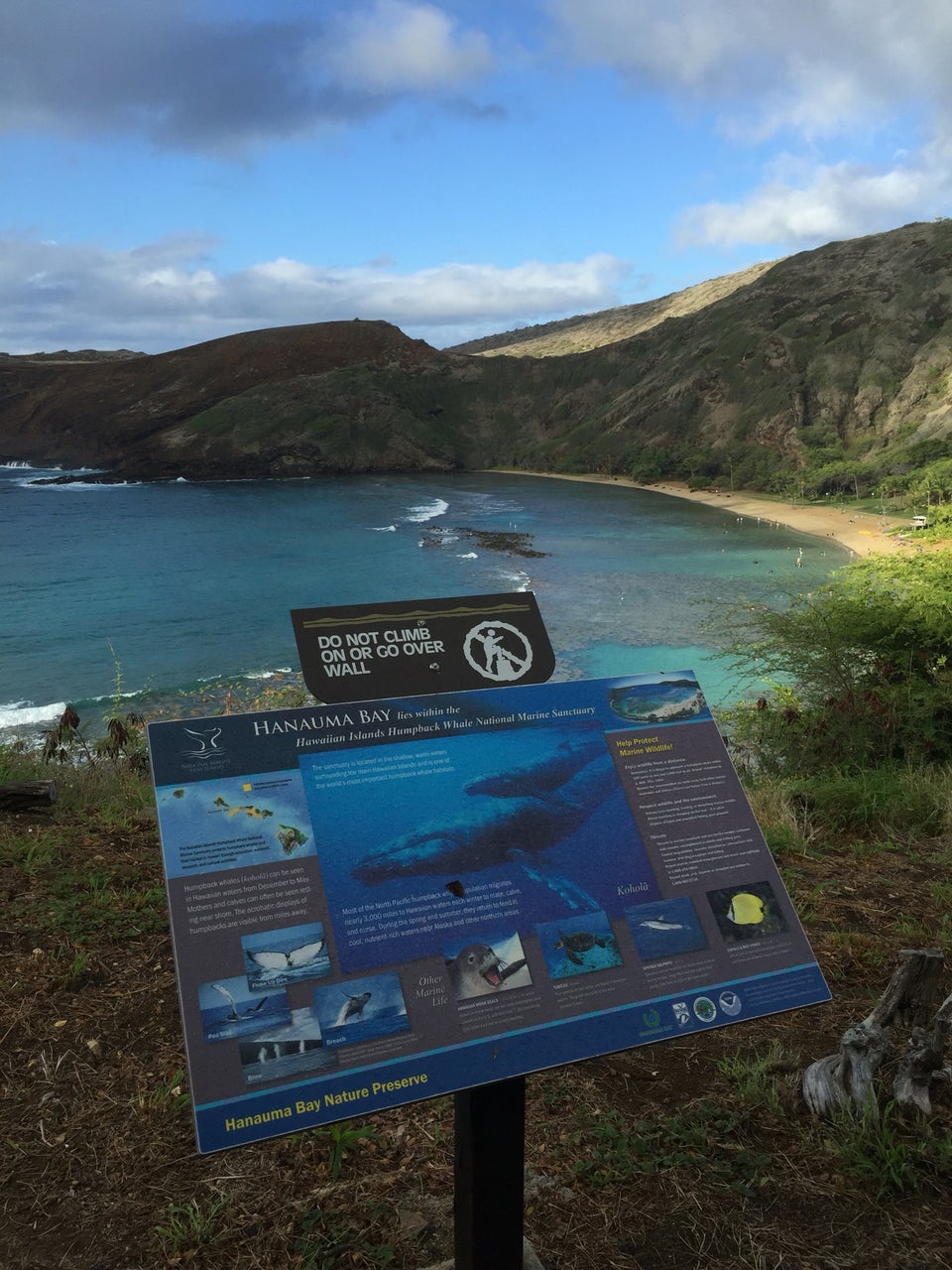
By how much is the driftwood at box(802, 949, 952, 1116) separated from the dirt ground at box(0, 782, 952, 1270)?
0.10 m

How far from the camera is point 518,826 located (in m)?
2.45

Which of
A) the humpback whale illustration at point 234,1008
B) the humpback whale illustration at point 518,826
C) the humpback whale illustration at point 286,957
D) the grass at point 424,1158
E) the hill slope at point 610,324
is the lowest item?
the grass at point 424,1158

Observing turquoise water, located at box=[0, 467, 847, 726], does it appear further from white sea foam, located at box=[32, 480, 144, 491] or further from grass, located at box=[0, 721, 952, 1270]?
grass, located at box=[0, 721, 952, 1270]

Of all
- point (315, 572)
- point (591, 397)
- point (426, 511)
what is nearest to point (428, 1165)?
point (315, 572)

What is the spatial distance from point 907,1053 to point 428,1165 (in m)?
1.57

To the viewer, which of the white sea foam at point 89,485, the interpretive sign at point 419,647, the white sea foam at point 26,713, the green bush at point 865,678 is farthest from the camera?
the white sea foam at point 89,485

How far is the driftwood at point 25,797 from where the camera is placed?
5.94 m

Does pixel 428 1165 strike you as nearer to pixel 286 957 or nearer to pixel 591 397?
pixel 286 957

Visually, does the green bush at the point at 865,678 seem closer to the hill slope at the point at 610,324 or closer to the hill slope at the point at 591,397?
the hill slope at the point at 591,397

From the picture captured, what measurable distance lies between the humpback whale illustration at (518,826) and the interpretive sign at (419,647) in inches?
12.9

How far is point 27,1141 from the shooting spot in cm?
315

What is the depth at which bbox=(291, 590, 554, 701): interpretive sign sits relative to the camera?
2.65 meters

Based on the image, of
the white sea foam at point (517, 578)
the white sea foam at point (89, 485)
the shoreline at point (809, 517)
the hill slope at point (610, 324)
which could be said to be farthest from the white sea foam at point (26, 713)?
the hill slope at point (610, 324)

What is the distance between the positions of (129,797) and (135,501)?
68724 millimetres
